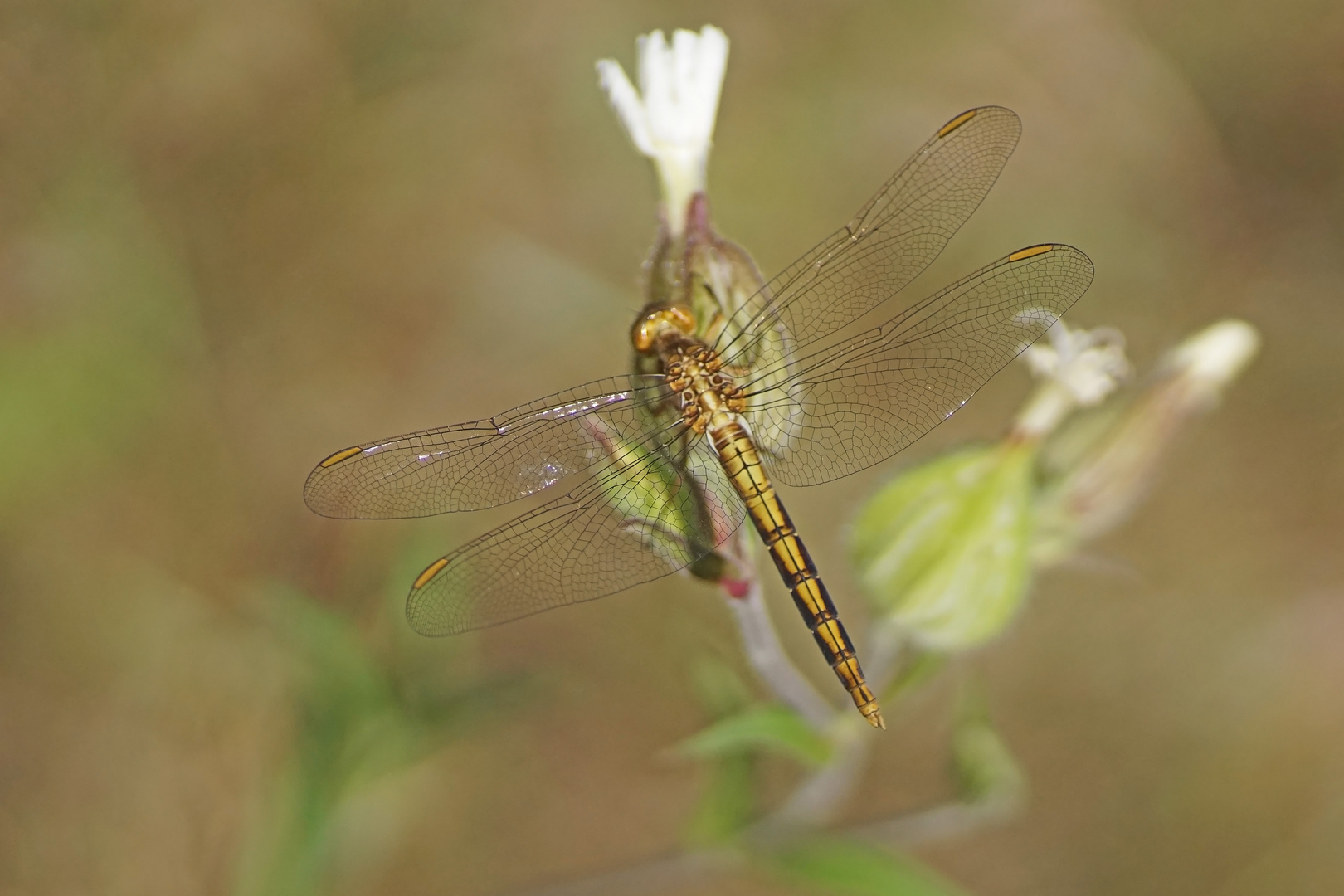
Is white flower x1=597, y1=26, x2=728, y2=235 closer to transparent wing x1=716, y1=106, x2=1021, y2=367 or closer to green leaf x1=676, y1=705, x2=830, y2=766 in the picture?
transparent wing x1=716, y1=106, x2=1021, y2=367

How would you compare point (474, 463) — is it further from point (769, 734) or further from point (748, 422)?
point (769, 734)

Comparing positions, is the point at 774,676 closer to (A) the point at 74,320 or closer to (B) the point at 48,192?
(A) the point at 74,320

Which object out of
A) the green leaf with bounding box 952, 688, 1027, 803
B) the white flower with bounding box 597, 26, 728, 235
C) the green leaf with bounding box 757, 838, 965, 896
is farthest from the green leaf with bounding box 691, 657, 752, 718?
the white flower with bounding box 597, 26, 728, 235

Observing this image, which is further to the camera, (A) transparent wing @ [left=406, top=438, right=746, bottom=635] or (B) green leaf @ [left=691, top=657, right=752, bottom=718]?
(B) green leaf @ [left=691, top=657, right=752, bottom=718]

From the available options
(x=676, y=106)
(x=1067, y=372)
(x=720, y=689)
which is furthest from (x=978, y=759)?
(x=676, y=106)

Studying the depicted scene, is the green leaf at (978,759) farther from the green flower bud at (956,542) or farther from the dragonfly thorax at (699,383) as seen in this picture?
the dragonfly thorax at (699,383)

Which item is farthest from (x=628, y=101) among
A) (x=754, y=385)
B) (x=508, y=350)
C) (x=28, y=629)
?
(x=28, y=629)

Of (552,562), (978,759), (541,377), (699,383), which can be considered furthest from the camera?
(541,377)
